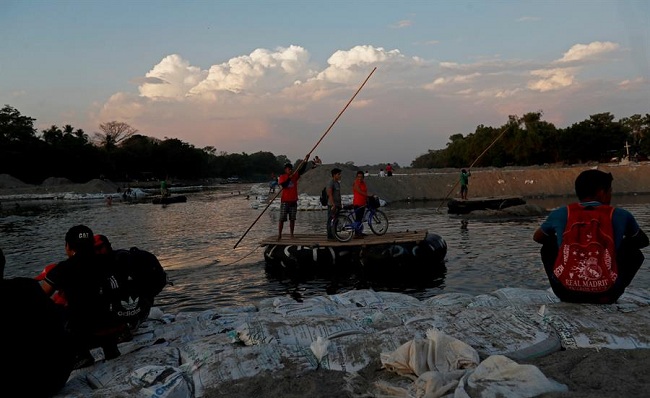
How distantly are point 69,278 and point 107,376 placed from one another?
1.02 m

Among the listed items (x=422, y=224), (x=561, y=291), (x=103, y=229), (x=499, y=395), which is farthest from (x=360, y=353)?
(x=103, y=229)

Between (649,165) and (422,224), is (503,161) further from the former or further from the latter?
(422,224)

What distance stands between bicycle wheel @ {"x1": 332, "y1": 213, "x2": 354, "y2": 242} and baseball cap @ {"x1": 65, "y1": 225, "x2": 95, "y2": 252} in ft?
30.5

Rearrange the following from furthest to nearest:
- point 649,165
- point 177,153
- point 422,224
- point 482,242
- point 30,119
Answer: point 177,153 → point 30,119 → point 649,165 → point 422,224 → point 482,242

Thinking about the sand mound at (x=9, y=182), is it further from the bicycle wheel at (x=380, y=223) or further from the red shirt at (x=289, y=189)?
the bicycle wheel at (x=380, y=223)

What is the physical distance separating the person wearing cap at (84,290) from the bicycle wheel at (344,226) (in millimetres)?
9095

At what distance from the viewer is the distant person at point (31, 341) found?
3.79 m

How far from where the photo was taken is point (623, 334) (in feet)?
14.7

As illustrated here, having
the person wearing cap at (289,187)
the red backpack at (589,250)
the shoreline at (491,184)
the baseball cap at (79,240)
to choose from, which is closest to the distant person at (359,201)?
the person wearing cap at (289,187)

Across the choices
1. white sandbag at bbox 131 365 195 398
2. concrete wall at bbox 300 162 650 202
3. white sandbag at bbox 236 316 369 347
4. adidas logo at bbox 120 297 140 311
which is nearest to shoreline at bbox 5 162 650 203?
concrete wall at bbox 300 162 650 202

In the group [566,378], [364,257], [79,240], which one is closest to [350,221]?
[364,257]

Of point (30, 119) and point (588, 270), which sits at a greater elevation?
point (30, 119)

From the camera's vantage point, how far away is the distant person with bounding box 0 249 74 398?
3.79m

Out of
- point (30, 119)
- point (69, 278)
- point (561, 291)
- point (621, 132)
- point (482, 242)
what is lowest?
point (482, 242)
